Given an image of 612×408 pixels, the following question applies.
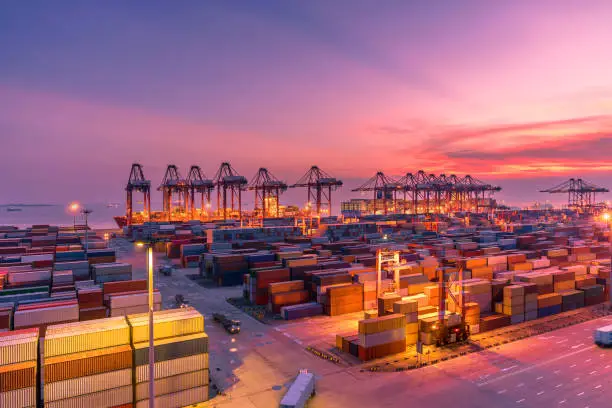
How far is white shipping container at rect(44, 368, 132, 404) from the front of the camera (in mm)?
17125

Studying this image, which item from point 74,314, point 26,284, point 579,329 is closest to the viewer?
point 74,314

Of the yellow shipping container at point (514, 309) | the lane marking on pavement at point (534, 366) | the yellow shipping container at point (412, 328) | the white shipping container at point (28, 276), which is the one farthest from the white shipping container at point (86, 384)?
the yellow shipping container at point (514, 309)

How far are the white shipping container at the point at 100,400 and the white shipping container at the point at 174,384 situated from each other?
1.55 ft

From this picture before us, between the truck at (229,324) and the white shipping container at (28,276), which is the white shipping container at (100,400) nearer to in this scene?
the truck at (229,324)

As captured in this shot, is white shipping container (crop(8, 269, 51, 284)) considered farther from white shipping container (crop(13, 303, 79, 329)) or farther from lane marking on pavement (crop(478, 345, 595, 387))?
lane marking on pavement (crop(478, 345, 595, 387))

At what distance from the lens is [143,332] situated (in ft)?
64.2

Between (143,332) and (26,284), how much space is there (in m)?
26.7

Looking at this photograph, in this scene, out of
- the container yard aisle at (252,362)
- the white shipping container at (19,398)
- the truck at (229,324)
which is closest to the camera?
the white shipping container at (19,398)

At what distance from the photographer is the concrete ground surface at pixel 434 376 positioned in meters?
21.2

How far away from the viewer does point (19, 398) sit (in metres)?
16.8

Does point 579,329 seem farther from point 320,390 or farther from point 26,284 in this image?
point 26,284

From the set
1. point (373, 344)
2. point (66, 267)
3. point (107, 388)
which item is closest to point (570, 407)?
point (373, 344)

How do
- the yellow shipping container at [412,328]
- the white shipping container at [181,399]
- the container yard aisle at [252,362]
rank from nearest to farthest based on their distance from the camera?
the white shipping container at [181,399], the container yard aisle at [252,362], the yellow shipping container at [412,328]

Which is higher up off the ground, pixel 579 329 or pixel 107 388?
pixel 107 388
